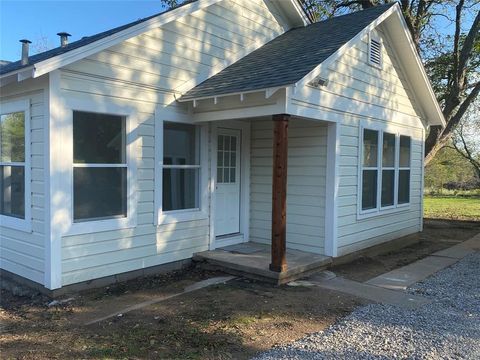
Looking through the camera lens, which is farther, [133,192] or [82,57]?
[133,192]

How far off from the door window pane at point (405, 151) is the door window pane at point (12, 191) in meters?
7.92

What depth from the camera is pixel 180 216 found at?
696cm

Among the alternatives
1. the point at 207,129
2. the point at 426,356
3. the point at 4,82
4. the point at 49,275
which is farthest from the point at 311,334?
the point at 4,82

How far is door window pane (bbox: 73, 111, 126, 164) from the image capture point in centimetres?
A: 564

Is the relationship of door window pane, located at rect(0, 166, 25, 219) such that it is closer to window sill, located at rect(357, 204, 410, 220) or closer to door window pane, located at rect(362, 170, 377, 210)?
window sill, located at rect(357, 204, 410, 220)

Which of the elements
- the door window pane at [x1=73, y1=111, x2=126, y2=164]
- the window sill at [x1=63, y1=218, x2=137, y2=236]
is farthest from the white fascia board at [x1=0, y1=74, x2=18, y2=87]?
the window sill at [x1=63, y1=218, x2=137, y2=236]

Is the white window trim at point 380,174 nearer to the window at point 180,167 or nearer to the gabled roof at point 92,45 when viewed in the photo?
the window at point 180,167

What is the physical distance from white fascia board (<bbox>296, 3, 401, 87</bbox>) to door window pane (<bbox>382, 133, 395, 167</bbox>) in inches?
94.4

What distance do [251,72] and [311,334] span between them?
425cm

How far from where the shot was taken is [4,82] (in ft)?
18.5

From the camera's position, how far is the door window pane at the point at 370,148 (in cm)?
843

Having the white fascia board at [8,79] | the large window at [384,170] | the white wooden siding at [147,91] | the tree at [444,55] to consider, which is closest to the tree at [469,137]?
the tree at [444,55]

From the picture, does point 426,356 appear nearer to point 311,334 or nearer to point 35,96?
point 311,334

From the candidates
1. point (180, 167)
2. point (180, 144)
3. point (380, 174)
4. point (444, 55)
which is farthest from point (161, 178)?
point (444, 55)
